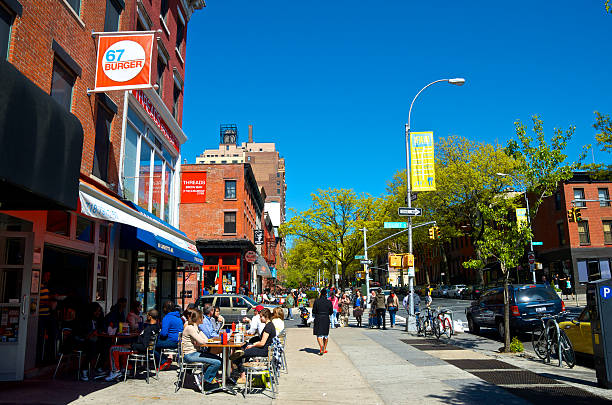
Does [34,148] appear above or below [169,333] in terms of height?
above

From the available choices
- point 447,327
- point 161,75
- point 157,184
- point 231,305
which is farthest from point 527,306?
point 161,75

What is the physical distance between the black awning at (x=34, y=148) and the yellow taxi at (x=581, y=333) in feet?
36.8

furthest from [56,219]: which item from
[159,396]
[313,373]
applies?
[313,373]

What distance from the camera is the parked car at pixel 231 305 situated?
21.3m

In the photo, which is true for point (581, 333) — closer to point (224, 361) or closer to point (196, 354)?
point (224, 361)

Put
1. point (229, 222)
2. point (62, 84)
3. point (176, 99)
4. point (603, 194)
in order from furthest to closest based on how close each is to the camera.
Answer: point (603, 194) → point (229, 222) → point (176, 99) → point (62, 84)

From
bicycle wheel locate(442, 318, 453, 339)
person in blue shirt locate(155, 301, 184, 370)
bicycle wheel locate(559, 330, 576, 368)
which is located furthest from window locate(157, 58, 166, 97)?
bicycle wheel locate(559, 330, 576, 368)

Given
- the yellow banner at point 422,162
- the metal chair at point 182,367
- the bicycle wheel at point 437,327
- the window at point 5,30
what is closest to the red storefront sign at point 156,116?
the window at point 5,30

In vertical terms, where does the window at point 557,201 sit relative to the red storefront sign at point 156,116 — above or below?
above

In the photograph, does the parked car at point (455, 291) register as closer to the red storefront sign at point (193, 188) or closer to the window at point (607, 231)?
the window at point (607, 231)

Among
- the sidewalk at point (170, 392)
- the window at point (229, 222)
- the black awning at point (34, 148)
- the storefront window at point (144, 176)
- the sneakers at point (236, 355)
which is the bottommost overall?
the sidewalk at point (170, 392)

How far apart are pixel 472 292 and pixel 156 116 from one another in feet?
112

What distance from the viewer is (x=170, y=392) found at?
328 inches

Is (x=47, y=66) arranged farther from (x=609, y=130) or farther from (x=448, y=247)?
(x=448, y=247)
